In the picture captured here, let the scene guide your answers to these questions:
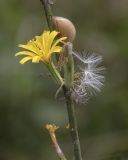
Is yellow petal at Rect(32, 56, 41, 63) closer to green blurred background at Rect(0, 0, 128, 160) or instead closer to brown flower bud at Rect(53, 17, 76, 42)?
brown flower bud at Rect(53, 17, 76, 42)

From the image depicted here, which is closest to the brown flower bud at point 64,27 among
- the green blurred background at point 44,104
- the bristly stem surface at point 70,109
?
the bristly stem surface at point 70,109

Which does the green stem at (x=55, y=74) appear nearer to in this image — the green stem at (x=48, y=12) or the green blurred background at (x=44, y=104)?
the green stem at (x=48, y=12)

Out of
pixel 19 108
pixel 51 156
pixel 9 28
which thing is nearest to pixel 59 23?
pixel 51 156

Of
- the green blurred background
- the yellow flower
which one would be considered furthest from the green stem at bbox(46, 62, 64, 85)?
the green blurred background

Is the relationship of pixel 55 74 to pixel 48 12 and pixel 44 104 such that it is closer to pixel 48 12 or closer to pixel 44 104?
pixel 48 12

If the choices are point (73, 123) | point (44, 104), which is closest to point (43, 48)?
point (73, 123)

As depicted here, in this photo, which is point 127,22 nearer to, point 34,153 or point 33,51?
point 34,153
